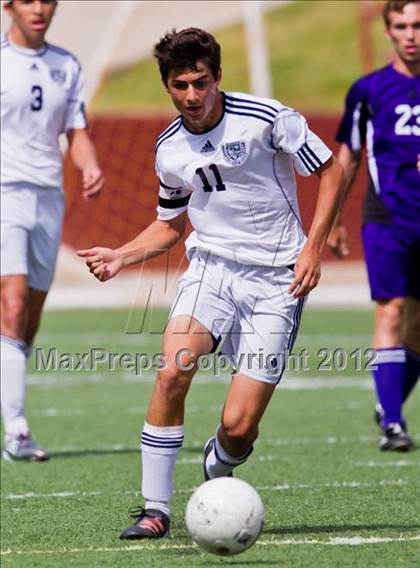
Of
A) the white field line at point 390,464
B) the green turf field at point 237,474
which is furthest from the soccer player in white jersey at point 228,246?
the white field line at point 390,464

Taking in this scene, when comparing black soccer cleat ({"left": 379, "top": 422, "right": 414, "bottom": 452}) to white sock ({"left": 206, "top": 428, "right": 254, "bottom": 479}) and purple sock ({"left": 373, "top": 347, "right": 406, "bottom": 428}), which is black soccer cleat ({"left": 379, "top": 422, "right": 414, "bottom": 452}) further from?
white sock ({"left": 206, "top": 428, "right": 254, "bottom": 479})

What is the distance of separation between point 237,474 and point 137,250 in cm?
174

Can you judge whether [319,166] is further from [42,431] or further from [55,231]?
[42,431]

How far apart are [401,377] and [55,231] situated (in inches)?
82.1

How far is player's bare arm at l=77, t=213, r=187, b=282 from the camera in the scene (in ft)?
16.9

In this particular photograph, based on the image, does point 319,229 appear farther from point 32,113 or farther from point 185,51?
point 32,113

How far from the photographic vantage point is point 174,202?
5516 millimetres

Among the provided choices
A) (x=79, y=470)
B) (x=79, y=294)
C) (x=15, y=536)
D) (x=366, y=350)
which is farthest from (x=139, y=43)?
(x=15, y=536)

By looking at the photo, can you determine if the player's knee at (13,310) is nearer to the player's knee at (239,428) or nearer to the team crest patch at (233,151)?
the player's knee at (239,428)

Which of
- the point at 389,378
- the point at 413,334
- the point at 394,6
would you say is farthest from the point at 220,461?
the point at 394,6

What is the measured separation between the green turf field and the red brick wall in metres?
7.84

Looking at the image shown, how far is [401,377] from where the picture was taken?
773 cm

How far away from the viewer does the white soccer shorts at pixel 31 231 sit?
24.8ft

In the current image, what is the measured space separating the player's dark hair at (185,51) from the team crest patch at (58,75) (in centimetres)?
271
